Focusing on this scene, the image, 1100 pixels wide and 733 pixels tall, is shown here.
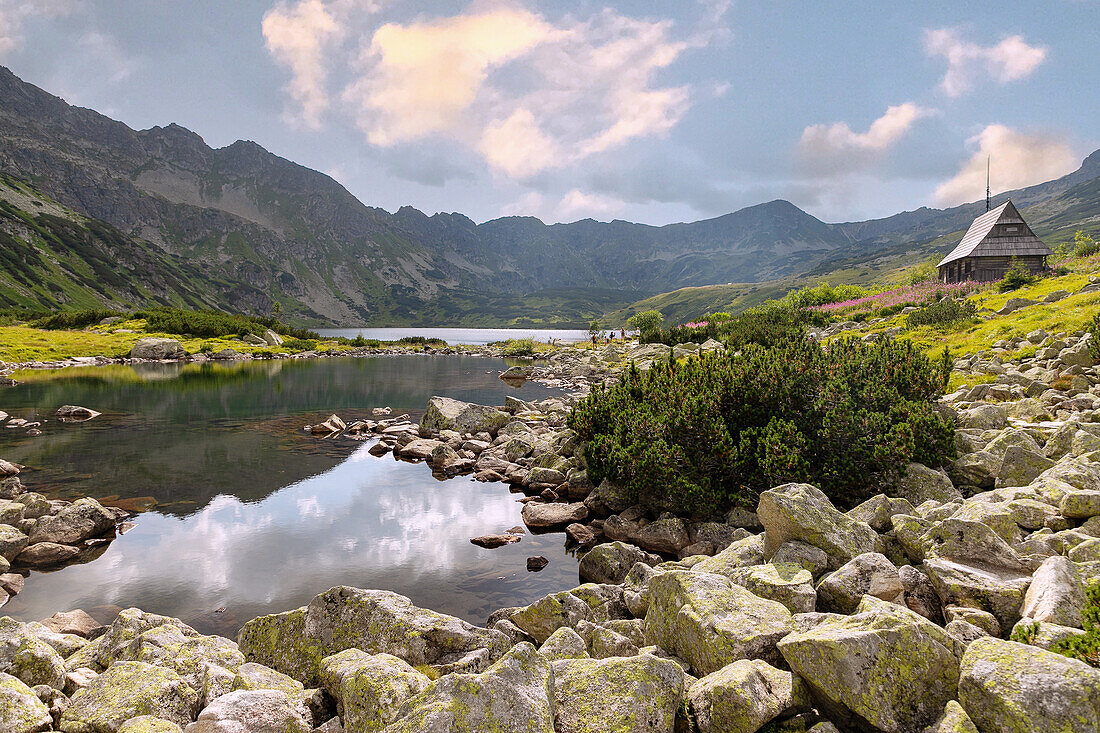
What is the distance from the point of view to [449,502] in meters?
20.2

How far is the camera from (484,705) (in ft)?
16.8

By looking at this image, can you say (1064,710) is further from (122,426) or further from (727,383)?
(122,426)

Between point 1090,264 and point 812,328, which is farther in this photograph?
point 812,328

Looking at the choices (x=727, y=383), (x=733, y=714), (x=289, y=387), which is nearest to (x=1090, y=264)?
(x=727, y=383)

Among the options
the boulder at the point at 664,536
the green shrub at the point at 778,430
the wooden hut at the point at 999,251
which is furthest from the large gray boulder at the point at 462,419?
the wooden hut at the point at 999,251

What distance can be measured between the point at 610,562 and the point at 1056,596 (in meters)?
8.56

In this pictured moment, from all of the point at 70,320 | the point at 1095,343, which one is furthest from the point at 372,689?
the point at 70,320

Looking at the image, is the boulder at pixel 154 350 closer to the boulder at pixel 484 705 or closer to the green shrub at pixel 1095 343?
the boulder at pixel 484 705

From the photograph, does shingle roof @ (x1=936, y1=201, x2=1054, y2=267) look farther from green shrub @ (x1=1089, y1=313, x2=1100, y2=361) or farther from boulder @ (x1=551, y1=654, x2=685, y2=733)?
boulder @ (x1=551, y1=654, x2=685, y2=733)

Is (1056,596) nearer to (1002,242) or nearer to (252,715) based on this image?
(252,715)

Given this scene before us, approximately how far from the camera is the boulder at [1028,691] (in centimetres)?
418

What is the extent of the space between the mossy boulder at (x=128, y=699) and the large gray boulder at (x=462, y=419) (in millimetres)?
23964

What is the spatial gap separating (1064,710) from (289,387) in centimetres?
5777

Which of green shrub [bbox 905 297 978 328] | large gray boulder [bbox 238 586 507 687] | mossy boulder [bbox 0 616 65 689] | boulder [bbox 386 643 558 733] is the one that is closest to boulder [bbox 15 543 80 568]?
mossy boulder [bbox 0 616 65 689]
